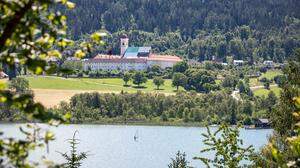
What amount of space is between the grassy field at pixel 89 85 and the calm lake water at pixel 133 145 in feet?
150

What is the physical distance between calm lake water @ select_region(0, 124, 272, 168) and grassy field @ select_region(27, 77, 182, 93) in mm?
45859

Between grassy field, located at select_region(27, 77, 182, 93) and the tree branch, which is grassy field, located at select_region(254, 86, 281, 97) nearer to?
grassy field, located at select_region(27, 77, 182, 93)

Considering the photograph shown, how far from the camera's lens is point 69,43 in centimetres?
433

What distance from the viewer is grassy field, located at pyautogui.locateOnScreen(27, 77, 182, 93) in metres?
172

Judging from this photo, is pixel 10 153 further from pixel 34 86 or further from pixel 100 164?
pixel 34 86

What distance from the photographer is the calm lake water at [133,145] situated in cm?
6582

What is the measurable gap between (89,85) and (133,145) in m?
86.2

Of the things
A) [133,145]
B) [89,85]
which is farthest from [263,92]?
[133,145]

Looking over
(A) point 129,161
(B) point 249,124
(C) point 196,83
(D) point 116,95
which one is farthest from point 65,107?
(A) point 129,161

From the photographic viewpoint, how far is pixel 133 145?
295 ft

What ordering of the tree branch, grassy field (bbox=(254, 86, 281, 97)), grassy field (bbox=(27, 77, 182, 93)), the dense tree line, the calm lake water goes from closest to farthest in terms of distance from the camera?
1. the tree branch
2. the calm lake water
3. the dense tree line
4. grassy field (bbox=(27, 77, 182, 93))
5. grassy field (bbox=(254, 86, 281, 97))

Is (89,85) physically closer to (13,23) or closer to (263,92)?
(263,92)

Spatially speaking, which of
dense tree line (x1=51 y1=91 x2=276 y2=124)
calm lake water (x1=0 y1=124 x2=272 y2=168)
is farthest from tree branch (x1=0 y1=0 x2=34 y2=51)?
dense tree line (x1=51 y1=91 x2=276 y2=124)

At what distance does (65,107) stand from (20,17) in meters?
138
